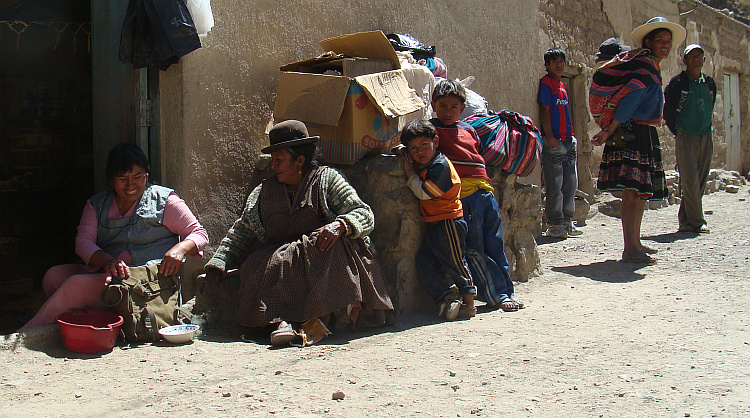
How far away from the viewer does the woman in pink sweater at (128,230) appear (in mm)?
3736

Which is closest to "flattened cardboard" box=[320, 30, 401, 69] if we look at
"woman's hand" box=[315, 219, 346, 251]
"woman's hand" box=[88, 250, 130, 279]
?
"woman's hand" box=[315, 219, 346, 251]

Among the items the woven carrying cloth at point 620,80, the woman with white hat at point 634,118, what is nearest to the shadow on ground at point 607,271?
the woman with white hat at point 634,118

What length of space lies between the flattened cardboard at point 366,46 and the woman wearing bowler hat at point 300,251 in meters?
1.07

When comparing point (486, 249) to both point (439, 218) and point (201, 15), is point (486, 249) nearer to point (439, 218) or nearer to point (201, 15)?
point (439, 218)

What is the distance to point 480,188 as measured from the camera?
180 inches

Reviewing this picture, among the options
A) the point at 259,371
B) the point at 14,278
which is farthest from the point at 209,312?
the point at 14,278

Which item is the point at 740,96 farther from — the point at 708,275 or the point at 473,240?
the point at 473,240

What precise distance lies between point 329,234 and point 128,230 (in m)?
1.15

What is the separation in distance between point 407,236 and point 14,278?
130 inches

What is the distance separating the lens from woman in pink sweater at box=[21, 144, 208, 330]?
3736 mm

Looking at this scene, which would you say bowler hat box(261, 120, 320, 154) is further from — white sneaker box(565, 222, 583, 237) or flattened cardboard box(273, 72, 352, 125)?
white sneaker box(565, 222, 583, 237)

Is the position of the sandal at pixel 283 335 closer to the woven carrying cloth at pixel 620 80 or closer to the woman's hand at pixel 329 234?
the woman's hand at pixel 329 234

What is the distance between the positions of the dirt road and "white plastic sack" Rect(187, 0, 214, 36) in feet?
6.13

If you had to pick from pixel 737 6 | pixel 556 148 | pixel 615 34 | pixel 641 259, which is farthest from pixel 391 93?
pixel 737 6
